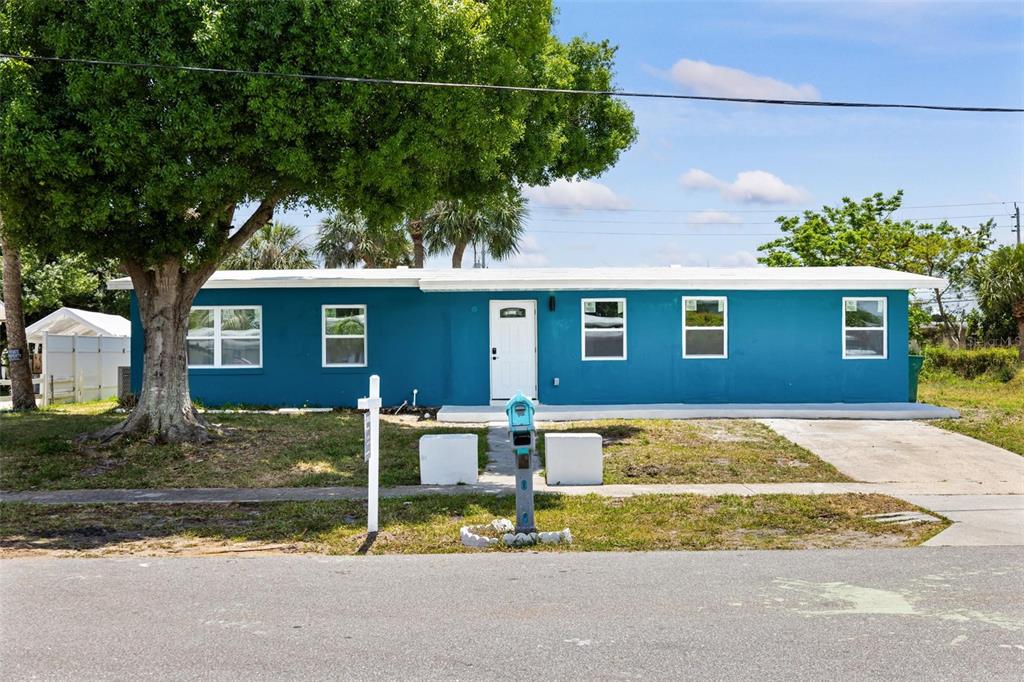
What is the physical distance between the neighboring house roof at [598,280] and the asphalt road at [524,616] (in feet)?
36.3

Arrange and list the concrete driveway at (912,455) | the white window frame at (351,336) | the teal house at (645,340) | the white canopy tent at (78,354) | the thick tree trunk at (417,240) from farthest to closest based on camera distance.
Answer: the thick tree trunk at (417,240), the white canopy tent at (78,354), the white window frame at (351,336), the teal house at (645,340), the concrete driveway at (912,455)

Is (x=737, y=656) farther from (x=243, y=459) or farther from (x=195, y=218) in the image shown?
(x=195, y=218)

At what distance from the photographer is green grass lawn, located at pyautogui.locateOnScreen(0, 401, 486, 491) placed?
11969 mm

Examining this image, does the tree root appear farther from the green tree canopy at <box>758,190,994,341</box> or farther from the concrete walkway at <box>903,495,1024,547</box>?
the green tree canopy at <box>758,190,994,341</box>

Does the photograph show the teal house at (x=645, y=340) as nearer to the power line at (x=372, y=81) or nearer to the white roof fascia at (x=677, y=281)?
the white roof fascia at (x=677, y=281)

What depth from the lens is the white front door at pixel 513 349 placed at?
19.5 m

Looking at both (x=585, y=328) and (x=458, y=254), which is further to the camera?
(x=458, y=254)

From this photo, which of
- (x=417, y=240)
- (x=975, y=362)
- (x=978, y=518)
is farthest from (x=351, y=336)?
(x=975, y=362)

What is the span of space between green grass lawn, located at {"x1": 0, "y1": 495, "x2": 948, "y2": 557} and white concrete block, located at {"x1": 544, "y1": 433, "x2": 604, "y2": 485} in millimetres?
903

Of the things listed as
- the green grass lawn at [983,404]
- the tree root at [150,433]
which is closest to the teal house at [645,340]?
the green grass lawn at [983,404]

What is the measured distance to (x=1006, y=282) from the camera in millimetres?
31984

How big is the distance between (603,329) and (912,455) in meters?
7.20

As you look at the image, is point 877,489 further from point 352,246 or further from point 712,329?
point 352,246

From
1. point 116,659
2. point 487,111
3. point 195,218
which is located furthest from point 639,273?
point 116,659
